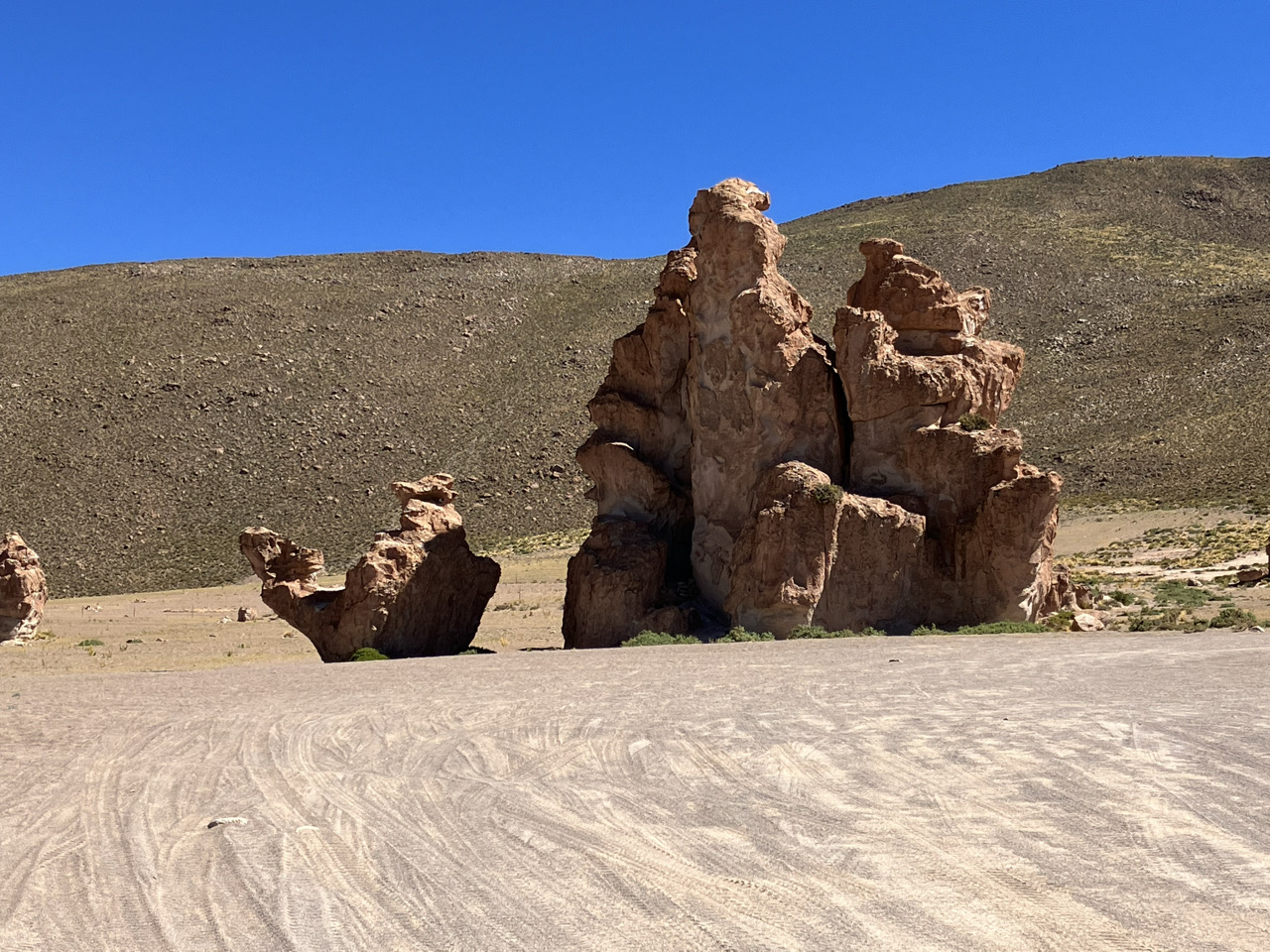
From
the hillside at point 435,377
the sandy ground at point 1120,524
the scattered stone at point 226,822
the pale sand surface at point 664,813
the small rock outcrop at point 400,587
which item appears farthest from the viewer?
the hillside at point 435,377

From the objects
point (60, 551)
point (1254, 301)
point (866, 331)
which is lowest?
point (60, 551)

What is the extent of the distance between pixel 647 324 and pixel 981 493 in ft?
22.2

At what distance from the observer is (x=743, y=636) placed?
1916 centimetres

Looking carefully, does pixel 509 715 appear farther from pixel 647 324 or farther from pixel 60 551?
pixel 60 551

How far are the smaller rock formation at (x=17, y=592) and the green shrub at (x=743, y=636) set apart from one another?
689 inches

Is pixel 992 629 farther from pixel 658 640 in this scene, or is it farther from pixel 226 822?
pixel 226 822

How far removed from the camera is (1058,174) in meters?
112

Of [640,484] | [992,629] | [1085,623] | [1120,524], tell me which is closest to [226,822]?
[992,629]

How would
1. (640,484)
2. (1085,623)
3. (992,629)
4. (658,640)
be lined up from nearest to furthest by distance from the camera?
(992,629)
(658,640)
(1085,623)
(640,484)

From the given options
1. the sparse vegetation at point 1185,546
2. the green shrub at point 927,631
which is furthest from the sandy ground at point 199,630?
the sparse vegetation at point 1185,546

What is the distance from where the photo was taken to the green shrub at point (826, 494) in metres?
19.1

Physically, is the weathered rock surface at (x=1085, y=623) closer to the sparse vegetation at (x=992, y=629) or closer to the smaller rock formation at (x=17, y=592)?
the sparse vegetation at (x=992, y=629)

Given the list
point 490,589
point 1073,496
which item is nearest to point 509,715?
point 490,589

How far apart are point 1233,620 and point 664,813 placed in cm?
1401
